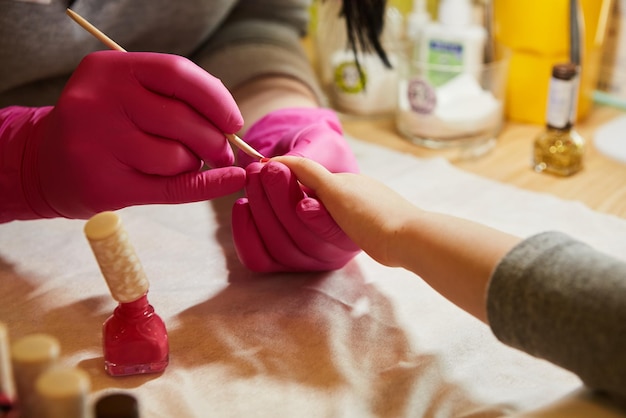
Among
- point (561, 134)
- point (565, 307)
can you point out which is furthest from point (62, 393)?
point (561, 134)

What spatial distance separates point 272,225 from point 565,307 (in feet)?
0.87

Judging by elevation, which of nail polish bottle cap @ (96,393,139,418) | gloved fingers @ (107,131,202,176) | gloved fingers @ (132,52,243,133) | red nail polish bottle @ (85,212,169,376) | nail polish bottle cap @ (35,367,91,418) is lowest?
red nail polish bottle @ (85,212,169,376)

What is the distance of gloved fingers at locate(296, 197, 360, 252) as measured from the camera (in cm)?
60

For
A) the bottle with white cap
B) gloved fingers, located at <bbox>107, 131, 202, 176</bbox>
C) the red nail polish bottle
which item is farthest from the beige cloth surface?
the bottle with white cap

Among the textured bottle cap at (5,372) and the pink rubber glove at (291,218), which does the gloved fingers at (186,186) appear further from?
the textured bottle cap at (5,372)

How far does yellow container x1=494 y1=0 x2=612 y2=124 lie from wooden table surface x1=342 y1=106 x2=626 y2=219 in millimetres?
31

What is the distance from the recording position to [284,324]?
0.62m

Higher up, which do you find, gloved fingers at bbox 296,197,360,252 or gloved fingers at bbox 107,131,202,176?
gloved fingers at bbox 107,131,202,176

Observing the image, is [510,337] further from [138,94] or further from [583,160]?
[583,160]

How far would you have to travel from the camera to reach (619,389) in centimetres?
42

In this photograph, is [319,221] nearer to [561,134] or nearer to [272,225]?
[272,225]

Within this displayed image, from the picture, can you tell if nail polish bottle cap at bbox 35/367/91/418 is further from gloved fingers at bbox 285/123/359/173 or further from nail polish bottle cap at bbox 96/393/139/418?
gloved fingers at bbox 285/123/359/173

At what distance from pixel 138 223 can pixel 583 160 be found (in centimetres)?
54

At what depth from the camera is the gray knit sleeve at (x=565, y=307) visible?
42 cm
